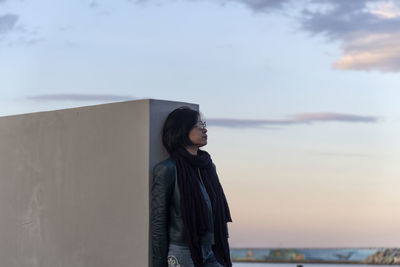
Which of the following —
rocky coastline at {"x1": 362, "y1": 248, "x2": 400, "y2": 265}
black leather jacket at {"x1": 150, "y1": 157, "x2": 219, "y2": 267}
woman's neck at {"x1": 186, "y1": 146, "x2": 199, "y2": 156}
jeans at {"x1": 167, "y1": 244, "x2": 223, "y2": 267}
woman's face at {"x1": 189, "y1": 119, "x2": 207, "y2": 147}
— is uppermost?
woman's face at {"x1": 189, "y1": 119, "x2": 207, "y2": 147}

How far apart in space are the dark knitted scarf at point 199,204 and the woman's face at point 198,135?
0.09 metres

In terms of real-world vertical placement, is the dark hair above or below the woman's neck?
above

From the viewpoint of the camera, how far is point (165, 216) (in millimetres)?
4789

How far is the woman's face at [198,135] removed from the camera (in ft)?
16.0

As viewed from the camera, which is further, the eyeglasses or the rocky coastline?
the rocky coastline

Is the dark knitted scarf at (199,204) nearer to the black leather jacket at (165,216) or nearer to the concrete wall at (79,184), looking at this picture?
the black leather jacket at (165,216)

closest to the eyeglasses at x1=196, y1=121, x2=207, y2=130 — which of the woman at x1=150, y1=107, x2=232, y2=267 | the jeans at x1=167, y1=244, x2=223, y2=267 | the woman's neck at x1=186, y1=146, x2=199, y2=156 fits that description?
the woman at x1=150, y1=107, x2=232, y2=267

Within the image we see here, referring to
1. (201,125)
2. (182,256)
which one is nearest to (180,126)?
(201,125)

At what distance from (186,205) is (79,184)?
1.08 meters

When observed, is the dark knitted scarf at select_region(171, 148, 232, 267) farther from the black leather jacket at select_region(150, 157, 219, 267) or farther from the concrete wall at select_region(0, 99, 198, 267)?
the concrete wall at select_region(0, 99, 198, 267)

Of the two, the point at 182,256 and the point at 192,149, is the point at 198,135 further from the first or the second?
the point at 182,256

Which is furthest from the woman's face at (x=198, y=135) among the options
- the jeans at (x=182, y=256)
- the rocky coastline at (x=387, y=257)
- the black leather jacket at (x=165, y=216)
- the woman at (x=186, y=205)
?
the rocky coastline at (x=387, y=257)

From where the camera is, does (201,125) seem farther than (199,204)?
Yes

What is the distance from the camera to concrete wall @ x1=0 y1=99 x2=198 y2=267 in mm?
5027
